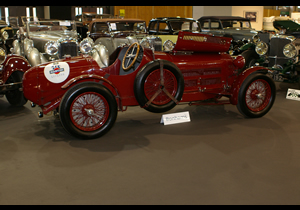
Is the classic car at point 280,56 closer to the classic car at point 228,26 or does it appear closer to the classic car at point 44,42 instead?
the classic car at point 228,26

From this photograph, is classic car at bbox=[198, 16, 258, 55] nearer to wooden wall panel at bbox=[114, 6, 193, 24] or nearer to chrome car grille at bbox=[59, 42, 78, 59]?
chrome car grille at bbox=[59, 42, 78, 59]

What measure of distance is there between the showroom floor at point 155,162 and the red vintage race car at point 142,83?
1.01ft

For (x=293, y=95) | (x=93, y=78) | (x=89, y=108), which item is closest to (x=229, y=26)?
(x=293, y=95)

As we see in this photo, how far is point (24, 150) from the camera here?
335 cm

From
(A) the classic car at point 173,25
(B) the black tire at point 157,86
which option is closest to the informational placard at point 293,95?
(B) the black tire at point 157,86

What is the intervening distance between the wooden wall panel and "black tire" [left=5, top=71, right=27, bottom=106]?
523 inches

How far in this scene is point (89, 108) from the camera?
3.61m

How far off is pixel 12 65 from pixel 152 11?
14.1 metres

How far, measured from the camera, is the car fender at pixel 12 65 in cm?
479

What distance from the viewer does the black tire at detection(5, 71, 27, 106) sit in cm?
491

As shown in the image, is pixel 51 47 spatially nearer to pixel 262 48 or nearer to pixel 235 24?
pixel 262 48

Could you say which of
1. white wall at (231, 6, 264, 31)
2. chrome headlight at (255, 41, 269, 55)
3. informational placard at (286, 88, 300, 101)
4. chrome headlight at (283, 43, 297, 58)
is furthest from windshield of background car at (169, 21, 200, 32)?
white wall at (231, 6, 264, 31)
